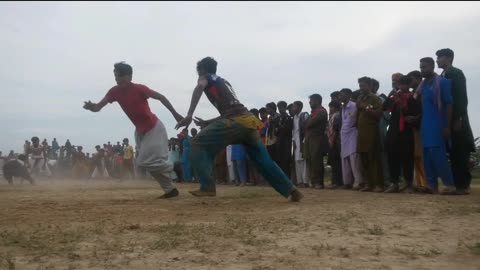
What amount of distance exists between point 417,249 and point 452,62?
14.2 ft

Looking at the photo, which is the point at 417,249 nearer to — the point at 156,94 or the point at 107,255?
the point at 107,255

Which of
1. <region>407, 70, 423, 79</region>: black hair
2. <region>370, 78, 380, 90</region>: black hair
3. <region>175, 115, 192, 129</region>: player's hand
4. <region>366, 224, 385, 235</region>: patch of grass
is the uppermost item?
<region>370, 78, 380, 90</region>: black hair

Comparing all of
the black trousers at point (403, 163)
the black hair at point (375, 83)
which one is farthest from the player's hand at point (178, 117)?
the black hair at point (375, 83)

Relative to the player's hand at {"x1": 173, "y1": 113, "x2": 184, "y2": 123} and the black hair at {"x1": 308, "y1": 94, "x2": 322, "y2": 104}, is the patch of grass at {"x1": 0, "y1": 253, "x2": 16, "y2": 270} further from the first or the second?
the black hair at {"x1": 308, "y1": 94, "x2": 322, "y2": 104}

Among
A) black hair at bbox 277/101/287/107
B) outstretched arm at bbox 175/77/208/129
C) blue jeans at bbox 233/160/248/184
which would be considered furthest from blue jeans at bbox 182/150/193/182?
outstretched arm at bbox 175/77/208/129

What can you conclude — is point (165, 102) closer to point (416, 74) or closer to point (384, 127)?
point (416, 74)

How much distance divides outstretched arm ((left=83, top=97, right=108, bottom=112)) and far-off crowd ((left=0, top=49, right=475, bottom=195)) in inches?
80.9

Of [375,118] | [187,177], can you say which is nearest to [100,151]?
[187,177]

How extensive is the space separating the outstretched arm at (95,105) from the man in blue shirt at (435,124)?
4.00 metres

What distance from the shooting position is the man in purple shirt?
795 cm

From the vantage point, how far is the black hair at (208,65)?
5.77 meters

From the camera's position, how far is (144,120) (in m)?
6.15

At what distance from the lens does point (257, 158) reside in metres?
5.62

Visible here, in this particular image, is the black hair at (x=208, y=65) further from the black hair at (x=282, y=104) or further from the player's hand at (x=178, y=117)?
the black hair at (x=282, y=104)
